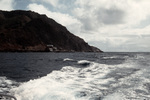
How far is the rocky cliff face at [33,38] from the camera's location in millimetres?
133850

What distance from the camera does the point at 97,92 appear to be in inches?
516

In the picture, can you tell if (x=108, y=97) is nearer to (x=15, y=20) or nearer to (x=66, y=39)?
(x=66, y=39)

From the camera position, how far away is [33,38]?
148 m

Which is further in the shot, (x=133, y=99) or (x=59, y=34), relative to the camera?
(x=59, y=34)

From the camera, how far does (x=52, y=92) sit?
12172 millimetres

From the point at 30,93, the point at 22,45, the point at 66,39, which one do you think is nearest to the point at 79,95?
the point at 30,93

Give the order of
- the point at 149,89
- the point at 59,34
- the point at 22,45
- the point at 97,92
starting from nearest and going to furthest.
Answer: the point at 97,92, the point at 149,89, the point at 22,45, the point at 59,34

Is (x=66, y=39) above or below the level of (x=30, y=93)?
above

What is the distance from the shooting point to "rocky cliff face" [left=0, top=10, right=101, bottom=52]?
134m

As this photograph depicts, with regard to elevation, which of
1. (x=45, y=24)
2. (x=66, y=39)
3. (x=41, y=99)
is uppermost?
(x=45, y=24)

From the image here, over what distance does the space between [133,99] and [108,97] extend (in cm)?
143

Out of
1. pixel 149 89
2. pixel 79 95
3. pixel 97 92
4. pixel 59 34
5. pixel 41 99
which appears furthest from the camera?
pixel 59 34

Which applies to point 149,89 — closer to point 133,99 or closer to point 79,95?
point 133,99

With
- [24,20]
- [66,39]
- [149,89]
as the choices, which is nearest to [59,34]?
[66,39]
